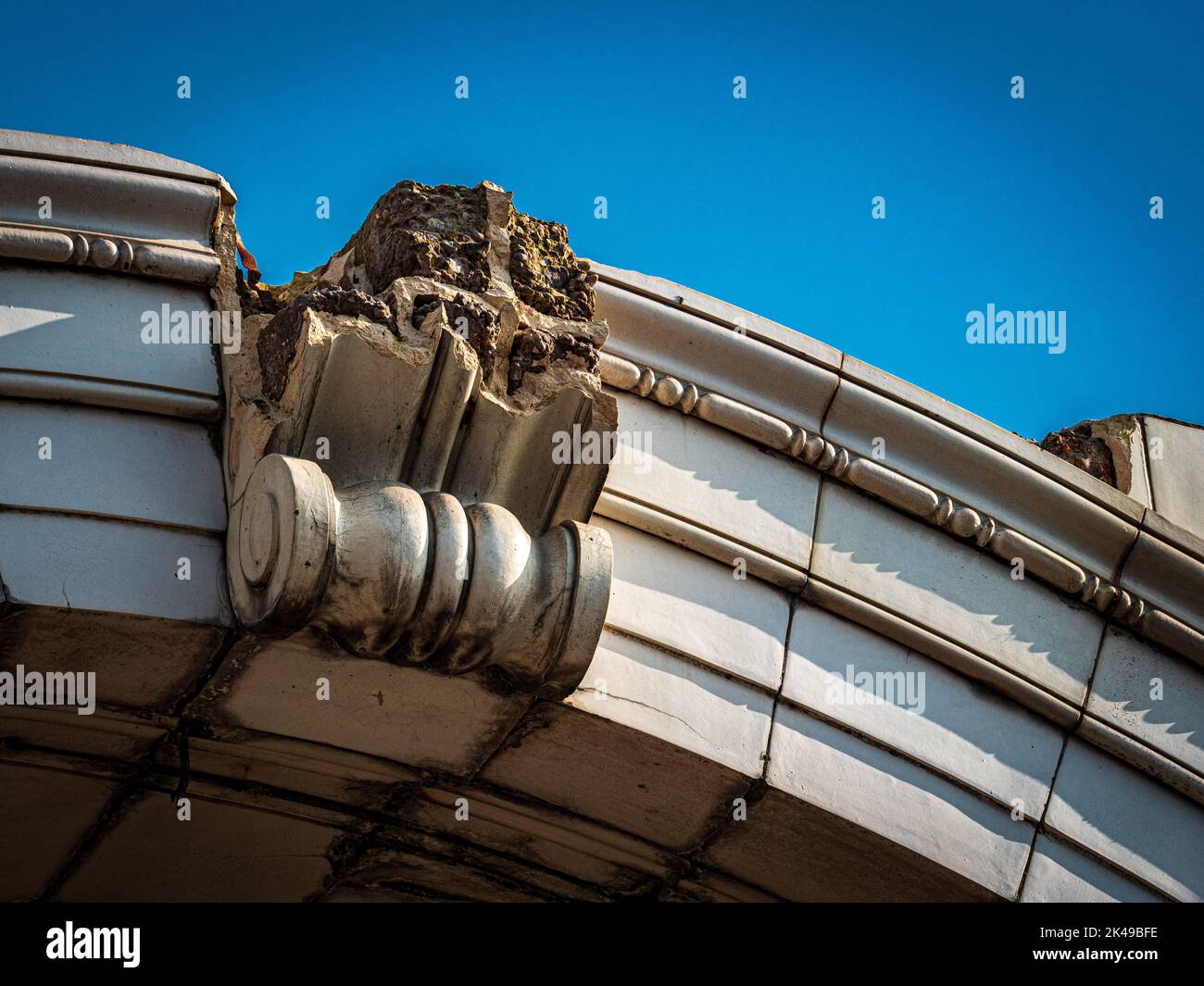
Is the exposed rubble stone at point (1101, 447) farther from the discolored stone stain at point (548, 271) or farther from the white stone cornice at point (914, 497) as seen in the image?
the discolored stone stain at point (548, 271)

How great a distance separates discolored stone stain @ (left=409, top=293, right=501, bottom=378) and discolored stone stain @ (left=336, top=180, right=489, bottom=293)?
3.4 inches

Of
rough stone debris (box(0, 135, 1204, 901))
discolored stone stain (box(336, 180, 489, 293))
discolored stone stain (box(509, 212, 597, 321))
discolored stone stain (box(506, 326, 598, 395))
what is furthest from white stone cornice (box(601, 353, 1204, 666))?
discolored stone stain (box(336, 180, 489, 293))

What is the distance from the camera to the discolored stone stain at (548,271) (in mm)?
3600

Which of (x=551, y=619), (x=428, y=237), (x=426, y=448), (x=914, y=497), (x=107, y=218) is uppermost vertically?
(x=107, y=218)

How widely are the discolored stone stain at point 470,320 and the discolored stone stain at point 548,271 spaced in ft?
0.67

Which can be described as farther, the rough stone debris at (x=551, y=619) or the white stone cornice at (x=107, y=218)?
the white stone cornice at (x=107, y=218)

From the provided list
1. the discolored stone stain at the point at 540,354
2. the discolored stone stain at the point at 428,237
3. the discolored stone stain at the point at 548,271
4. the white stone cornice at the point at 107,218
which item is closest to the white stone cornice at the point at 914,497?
the discolored stone stain at the point at 548,271

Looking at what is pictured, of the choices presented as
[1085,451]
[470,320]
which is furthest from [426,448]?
[1085,451]

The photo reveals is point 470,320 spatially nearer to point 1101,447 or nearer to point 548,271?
point 548,271

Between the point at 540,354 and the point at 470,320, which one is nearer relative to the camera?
the point at 470,320

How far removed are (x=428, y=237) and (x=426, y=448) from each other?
535 mm

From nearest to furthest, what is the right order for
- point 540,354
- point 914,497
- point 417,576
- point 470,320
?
point 417,576
point 470,320
point 540,354
point 914,497

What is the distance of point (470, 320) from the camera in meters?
3.36
